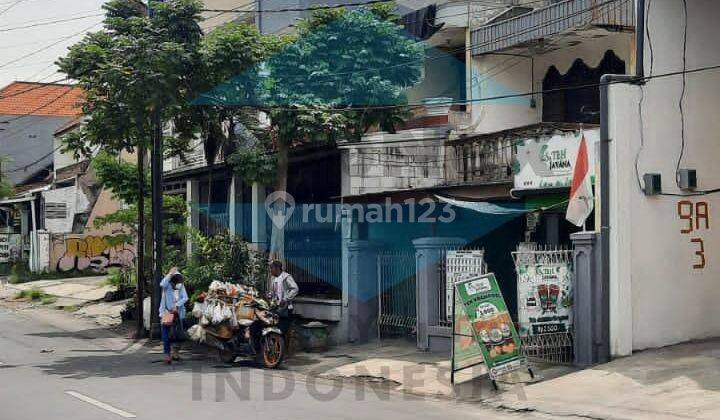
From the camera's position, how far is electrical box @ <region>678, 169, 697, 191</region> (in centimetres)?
1358

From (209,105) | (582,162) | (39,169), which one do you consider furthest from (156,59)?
(39,169)

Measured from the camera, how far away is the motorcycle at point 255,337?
15062 millimetres

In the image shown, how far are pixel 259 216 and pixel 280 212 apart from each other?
103 inches

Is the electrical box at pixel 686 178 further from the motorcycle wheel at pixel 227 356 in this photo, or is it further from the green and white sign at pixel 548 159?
the motorcycle wheel at pixel 227 356

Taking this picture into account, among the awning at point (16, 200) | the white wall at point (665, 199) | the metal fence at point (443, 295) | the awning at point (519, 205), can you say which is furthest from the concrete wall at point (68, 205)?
the white wall at point (665, 199)

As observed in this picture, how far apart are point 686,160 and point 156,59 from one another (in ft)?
30.0

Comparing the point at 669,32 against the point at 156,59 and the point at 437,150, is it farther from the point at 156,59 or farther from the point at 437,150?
the point at 156,59

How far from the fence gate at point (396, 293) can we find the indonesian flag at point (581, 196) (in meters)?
4.20

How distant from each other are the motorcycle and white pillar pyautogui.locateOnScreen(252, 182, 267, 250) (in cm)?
616

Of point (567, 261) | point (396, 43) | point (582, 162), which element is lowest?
point (567, 261)

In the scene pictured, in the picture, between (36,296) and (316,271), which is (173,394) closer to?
(316,271)

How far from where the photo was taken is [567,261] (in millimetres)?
13391

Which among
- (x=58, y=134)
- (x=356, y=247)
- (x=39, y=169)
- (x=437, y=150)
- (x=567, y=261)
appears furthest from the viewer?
(x=39, y=169)

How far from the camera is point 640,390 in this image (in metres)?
11.0
